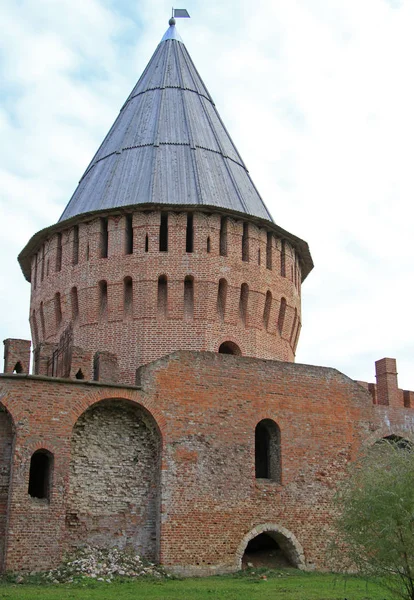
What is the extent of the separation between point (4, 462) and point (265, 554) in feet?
23.2

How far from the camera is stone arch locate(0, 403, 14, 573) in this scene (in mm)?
18078

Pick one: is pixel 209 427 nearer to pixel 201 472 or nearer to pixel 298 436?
pixel 201 472

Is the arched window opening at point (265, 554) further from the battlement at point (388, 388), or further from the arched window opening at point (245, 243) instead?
the arched window opening at point (245, 243)

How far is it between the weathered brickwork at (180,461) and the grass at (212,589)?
101 cm

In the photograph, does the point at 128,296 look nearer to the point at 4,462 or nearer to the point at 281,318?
the point at 281,318

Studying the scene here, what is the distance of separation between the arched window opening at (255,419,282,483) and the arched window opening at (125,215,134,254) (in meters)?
6.53

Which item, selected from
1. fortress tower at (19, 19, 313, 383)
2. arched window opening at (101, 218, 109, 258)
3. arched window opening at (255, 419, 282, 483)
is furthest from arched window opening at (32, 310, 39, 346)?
arched window opening at (255, 419, 282, 483)

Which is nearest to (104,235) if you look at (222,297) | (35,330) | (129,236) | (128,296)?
(129,236)

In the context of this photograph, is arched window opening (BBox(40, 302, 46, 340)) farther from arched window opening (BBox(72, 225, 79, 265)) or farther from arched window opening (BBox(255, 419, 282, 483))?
arched window opening (BBox(255, 419, 282, 483))

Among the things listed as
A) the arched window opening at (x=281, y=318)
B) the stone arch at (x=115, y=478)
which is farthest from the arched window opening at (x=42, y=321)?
the arched window opening at (x=281, y=318)

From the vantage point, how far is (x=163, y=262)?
80.1ft

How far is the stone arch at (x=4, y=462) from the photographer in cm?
1808

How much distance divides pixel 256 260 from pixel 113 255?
14.0 ft

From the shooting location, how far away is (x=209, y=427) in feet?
67.5
